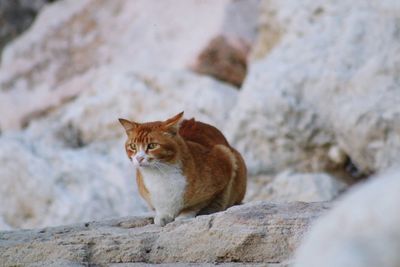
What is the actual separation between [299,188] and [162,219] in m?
2.81

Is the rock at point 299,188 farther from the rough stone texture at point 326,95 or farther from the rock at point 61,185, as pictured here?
the rock at point 61,185

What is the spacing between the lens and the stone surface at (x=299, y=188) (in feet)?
27.2

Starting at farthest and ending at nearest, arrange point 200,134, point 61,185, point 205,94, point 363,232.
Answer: point 205,94 → point 61,185 → point 200,134 → point 363,232

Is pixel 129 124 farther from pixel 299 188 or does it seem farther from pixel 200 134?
pixel 299 188

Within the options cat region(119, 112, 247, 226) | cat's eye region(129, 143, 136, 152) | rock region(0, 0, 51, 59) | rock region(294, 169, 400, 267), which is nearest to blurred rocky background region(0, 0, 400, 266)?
rock region(0, 0, 51, 59)

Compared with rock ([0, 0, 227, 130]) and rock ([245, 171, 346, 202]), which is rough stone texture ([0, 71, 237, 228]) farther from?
rock ([245, 171, 346, 202])

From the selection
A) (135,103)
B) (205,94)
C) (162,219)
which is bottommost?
(135,103)

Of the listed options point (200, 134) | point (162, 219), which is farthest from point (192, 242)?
point (200, 134)

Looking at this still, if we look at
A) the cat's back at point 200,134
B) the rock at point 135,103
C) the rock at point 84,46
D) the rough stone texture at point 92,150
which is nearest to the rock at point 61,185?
the rough stone texture at point 92,150

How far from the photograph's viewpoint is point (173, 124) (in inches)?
235

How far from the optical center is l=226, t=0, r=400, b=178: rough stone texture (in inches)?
336

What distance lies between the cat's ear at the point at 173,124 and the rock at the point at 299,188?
227 centimetres

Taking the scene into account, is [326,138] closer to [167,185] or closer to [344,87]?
[344,87]

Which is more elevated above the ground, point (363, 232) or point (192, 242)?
point (363, 232)
